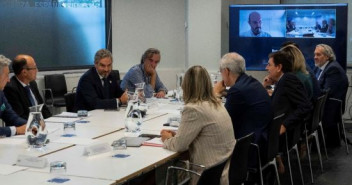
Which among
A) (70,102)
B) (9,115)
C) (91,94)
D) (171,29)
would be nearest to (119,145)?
(9,115)

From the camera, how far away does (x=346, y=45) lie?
340 inches

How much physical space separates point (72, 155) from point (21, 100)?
178 cm

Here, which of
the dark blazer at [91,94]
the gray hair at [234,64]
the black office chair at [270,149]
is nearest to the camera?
the black office chair at [270,149]

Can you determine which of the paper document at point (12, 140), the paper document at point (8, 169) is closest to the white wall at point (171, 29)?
the paper document at point (12, 140)

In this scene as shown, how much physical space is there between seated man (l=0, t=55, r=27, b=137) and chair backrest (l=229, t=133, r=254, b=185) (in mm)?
1588

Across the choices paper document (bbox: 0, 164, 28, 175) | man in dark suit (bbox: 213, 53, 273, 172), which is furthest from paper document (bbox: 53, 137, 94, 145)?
man in dark suit (bbox: 213, 53, 273, 172)

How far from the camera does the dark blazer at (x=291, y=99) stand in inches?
199

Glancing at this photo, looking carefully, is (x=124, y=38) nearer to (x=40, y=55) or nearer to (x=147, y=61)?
(x=40, y=55)

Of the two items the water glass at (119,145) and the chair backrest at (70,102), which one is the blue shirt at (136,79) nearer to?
the chair backrest at (70,102)

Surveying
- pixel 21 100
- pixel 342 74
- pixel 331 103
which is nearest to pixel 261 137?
pixel 21 100

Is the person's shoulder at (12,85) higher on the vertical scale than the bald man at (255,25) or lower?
lower

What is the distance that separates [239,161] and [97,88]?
252 centimetres

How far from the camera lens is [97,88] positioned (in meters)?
5.70

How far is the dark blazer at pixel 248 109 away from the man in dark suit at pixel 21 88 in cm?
189
